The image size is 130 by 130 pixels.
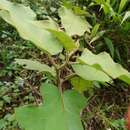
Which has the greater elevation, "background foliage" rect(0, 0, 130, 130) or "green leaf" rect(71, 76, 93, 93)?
"green leaf" rect(71, 76, 93, 93)

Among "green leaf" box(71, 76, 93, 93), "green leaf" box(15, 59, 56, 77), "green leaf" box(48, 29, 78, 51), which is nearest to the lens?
"green leaf" box(48, 29, 78, 51)

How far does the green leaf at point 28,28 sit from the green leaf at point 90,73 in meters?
0.09

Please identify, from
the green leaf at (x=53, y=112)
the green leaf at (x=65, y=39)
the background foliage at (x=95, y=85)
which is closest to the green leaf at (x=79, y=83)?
the green leaf at (x=53, y=112)

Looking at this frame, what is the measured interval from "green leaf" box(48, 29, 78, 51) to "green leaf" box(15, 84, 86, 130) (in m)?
0.15

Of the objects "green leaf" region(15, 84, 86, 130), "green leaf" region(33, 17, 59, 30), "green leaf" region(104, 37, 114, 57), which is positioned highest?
"green leaf" region(33, 17, 59, 30)

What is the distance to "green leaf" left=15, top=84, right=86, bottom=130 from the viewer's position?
107cm

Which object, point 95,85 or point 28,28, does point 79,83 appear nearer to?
point 28,28

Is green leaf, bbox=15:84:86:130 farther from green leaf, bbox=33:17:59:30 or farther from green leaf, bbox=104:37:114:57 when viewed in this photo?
green leaf, bbox=104:37:114:57

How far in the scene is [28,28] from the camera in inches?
40.7

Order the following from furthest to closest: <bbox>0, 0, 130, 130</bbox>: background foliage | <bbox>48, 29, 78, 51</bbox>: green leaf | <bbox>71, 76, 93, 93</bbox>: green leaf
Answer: <bbox>0, 0, 130, 130</bbox>: background foliage < <bbox>71, 76, 93, 93</bbox>: green leaf < <bbox>48, 29, 78, 51</bbox>: green leaf

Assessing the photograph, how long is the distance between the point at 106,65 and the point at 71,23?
25 centimetres

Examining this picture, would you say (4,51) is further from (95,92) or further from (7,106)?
(95,92)

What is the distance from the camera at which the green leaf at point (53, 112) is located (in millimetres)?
1067

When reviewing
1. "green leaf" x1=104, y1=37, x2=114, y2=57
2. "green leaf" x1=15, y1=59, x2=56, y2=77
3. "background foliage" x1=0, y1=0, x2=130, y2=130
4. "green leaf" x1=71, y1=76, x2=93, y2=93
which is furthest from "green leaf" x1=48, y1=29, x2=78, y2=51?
"green leaf" x1=104, y1=37, x2=114, y2=57
